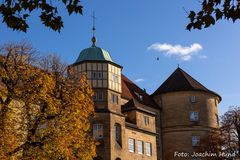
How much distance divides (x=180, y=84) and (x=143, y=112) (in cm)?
1119

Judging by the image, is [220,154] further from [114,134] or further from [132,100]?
[114,134]

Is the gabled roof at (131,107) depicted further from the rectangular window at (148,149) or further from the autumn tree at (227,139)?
the autumn tree at (227,139)

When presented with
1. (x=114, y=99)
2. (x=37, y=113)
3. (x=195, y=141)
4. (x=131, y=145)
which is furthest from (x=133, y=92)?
(x=37, y=113)

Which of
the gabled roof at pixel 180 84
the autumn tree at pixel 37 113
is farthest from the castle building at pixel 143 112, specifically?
the autumn tree at pixel 37 113

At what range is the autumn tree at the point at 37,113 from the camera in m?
24.4

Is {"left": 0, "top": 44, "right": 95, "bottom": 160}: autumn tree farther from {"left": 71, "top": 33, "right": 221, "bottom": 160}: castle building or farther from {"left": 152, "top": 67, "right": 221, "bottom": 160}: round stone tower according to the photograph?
{"left": 152, "top": 67, "right": 221, "bottom": 160}: round stone tower

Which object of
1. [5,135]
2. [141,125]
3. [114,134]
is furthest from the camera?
[141,125]

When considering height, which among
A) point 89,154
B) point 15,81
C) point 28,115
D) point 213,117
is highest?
point 213,117

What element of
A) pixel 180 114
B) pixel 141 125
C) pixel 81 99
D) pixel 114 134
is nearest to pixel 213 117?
pixel 180 114

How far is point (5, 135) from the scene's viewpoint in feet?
77.7

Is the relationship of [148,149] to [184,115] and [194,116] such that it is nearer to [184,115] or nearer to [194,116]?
[184,115]

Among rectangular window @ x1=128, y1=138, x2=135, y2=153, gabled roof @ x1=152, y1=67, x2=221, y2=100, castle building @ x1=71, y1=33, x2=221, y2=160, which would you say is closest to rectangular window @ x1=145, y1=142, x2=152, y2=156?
castle building @ x1=71, y1=33, x2=221, y2=160

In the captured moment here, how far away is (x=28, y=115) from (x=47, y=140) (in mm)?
1835

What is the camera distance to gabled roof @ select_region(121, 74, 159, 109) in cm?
5357
